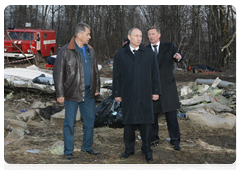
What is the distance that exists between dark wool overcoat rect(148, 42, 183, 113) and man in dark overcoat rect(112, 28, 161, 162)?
399mm

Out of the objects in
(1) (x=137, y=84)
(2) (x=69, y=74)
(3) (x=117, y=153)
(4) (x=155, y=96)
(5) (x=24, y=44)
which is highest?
(5) (x=24, y=44)

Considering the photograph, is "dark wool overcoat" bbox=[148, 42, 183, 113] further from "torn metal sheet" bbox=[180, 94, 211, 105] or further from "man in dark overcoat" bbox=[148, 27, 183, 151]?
"torn metal sheet" bbox=[180, 94, 211, 105]

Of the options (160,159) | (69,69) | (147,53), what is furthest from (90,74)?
(160,159)

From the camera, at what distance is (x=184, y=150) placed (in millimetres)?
3680

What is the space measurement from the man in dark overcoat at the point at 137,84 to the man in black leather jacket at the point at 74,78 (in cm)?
38

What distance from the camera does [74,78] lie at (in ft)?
10.7

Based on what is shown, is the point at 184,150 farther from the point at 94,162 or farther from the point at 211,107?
the point at 211,107

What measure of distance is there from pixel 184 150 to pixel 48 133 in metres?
2.41

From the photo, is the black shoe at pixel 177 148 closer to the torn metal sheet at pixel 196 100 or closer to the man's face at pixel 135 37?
the man's face at pixel 135 37

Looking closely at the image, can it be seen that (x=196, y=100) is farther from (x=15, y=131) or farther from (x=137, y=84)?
(x=15, y=131)

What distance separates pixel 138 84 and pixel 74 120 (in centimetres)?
98

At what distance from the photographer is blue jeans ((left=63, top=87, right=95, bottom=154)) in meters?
3.32

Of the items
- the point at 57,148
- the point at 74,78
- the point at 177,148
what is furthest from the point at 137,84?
the point at 57,148

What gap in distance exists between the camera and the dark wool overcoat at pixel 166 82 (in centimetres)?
361
